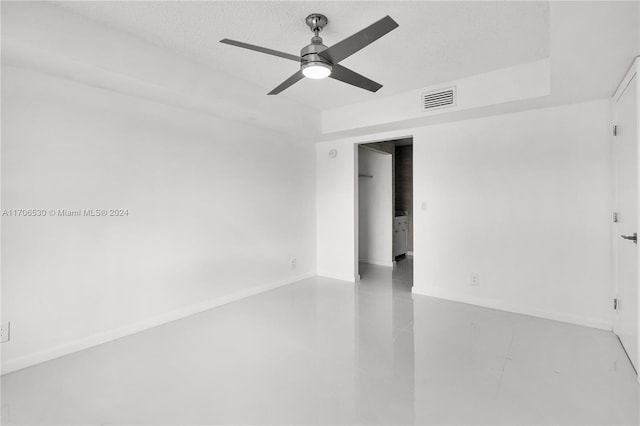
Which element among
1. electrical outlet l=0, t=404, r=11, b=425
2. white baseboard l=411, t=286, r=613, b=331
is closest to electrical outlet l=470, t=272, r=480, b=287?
white baseboard l=411, t=286, r=613, b=331

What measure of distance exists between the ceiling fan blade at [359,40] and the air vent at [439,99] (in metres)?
1.82

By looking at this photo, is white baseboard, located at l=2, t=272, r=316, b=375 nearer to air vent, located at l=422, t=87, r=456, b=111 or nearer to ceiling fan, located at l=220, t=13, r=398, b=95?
ceiling fan, located at l=220, t=13, r=398, b=95

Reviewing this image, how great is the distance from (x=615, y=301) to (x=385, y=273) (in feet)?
9.81

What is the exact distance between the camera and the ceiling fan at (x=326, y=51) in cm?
177

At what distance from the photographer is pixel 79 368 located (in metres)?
2.37

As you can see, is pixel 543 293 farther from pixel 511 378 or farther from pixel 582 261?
pixel 511 378

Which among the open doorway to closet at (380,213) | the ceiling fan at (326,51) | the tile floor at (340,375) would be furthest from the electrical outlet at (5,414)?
the open doorway to closet at (380,213)

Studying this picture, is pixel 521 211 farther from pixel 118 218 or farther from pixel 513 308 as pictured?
pixel 118 218

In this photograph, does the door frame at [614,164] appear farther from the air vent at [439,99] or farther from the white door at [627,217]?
the air vent at [439,99]

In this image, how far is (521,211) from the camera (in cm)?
347

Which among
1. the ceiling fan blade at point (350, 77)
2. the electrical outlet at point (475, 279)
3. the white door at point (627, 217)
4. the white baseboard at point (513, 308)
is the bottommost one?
the white baseboard at point (513, 308)

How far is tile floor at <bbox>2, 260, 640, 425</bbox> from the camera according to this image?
1.84 meters

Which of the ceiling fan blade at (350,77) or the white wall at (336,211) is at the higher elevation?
the ceiling fan blade at (350,77)

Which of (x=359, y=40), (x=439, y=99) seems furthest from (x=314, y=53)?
(x=439, y=99)
